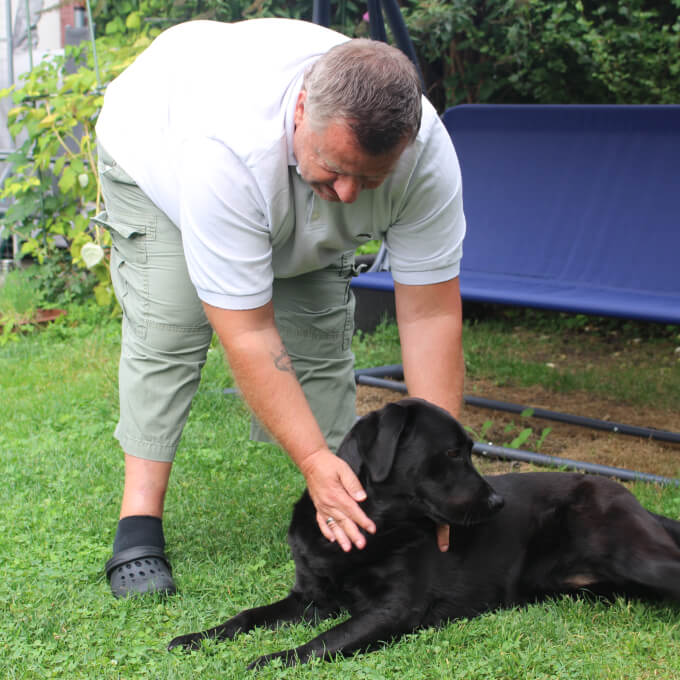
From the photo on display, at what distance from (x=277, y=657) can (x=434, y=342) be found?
901 millimetres

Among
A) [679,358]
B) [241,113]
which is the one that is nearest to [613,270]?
[679,358]

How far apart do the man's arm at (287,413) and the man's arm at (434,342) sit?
421mm

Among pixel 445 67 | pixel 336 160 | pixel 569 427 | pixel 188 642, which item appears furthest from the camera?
pixel 445 67

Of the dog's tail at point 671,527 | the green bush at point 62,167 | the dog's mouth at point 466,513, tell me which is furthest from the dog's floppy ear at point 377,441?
the green bush at point 62,167

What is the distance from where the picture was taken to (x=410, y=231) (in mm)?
2369

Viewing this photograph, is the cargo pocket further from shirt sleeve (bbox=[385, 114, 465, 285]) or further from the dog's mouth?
the dog's mouth

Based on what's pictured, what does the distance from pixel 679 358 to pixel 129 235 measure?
147 inches

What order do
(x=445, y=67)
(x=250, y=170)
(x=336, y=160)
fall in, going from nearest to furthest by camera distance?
(x=336, y=160)
(x=250, y=170)
(x=445, y=67)

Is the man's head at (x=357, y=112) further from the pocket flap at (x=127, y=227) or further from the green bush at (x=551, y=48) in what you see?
the green bush at (x=551, y=48)

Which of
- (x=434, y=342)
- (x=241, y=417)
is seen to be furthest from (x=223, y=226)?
(x=241, y=417)

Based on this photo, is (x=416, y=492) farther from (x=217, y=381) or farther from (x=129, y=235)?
(x=217, y=381)

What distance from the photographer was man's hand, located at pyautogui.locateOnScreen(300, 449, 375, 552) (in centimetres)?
204

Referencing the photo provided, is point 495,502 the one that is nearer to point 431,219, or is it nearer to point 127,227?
point 431,219

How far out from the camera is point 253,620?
224 centimetres
